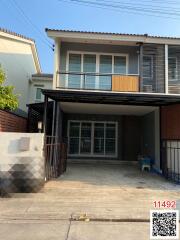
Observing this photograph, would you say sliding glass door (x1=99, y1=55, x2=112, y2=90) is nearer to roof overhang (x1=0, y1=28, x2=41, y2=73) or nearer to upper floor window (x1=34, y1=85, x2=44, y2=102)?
roof overhang (x1=0, y1=28, x2=41, y2=73)

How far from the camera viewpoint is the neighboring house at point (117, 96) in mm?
11273

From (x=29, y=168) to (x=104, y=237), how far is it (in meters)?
3.66

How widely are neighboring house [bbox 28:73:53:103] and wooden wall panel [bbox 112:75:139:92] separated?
312 inches

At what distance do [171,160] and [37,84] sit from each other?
11.7 meters

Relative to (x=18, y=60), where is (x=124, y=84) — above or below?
below

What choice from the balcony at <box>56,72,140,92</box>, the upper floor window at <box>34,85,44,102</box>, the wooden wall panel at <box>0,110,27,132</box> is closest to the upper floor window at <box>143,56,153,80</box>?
the balcony at <box>56,72,140,92</box>

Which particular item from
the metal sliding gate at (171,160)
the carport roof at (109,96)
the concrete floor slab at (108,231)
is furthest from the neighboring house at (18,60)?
the concrete floor slab at (108,231)

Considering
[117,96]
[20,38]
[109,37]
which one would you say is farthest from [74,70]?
[20,38]

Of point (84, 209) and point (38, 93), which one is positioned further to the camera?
point (38, 93)

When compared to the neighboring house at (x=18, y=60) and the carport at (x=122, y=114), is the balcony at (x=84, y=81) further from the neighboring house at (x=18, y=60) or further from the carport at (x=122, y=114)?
the neighboring house at (x=18, y=60)

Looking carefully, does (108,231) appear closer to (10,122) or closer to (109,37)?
(10,122)

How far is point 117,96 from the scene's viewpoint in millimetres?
10930

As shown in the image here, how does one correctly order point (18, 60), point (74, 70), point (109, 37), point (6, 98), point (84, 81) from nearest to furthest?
1. point (6, 98)
2. point (109, 37)
3. point (84, 81)
4. point (74, 70)
5. point (18, 60)

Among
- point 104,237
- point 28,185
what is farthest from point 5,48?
point 104,237
